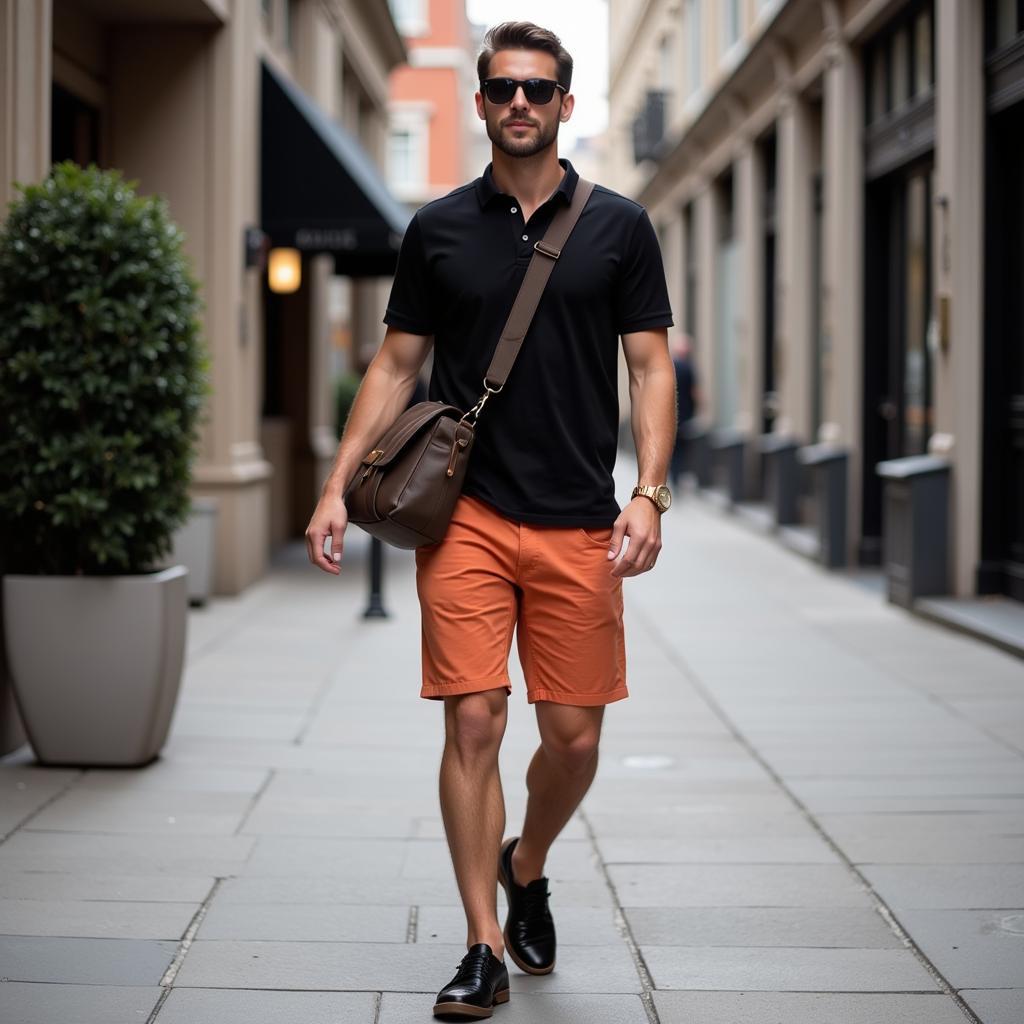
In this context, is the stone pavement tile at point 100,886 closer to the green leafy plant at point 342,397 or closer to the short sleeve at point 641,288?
the short sleeve at point 641,288

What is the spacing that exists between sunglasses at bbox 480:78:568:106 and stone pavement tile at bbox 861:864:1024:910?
239 cm

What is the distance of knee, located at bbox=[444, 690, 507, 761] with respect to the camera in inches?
147

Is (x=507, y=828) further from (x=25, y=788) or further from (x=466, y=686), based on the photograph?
(x=466, y=686)

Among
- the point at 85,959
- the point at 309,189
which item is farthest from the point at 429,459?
the point at 309,189

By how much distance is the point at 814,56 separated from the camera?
15062mm

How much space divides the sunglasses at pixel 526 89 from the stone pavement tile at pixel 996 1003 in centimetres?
230

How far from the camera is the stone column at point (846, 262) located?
13672mm

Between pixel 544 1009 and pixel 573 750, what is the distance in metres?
0.60

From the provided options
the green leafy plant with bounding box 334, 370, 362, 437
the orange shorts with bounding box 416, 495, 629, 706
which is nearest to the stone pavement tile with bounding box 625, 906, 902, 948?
the orange shorts with bounding box 416, 495, 629, 706

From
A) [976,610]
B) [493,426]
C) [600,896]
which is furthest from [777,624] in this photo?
[493,426]

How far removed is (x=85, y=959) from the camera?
13.2ft

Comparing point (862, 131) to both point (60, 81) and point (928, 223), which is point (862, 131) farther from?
point (60, 81)

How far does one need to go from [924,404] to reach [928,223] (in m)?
1.37

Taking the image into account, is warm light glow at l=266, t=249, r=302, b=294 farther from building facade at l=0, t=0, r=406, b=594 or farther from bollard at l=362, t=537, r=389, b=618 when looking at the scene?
bollard at l=362, t=537, r=389, b=618
